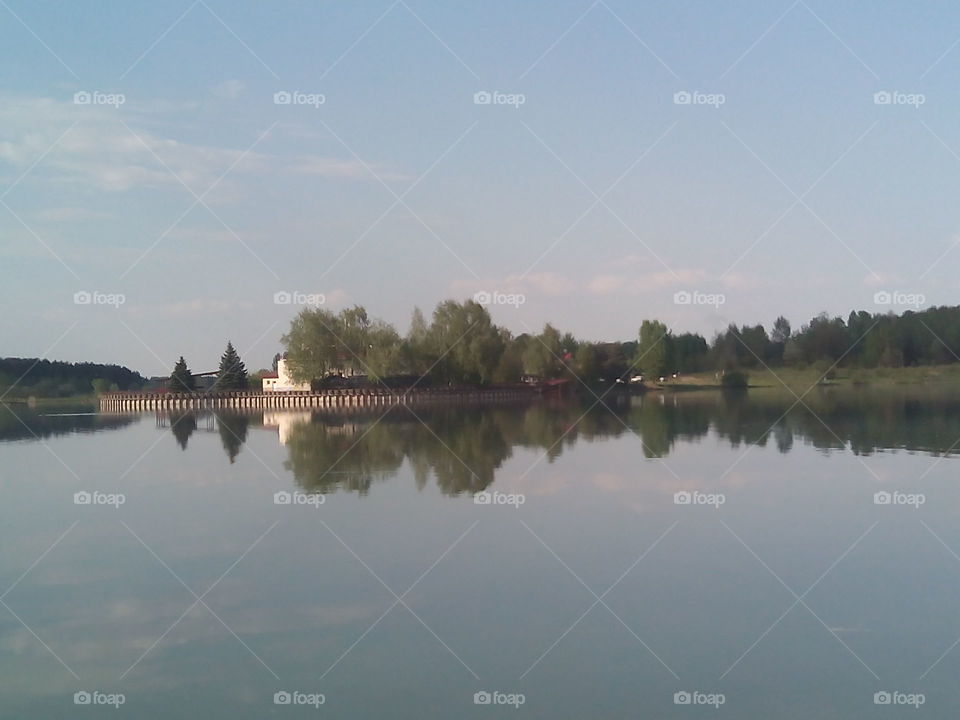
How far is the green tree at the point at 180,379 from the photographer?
74.1m

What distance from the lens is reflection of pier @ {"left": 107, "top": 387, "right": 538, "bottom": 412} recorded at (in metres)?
65.8

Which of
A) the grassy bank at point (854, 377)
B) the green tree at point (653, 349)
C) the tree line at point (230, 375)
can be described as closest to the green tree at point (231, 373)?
the tree line at point (230, 375)

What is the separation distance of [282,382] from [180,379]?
314 inches

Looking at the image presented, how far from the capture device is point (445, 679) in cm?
789

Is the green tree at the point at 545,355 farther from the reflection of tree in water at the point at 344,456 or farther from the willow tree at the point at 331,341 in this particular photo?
the reflection of tree in water at the point at 344,456

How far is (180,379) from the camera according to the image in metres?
74.2

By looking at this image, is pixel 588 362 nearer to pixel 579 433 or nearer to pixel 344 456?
pixel 579 433

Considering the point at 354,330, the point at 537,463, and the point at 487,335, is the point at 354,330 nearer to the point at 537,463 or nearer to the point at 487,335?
the point at 487,335

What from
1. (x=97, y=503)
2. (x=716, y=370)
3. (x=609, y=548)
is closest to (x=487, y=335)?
(x=716, y=370)

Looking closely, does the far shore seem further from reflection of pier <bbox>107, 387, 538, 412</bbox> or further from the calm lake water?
the calm lake water

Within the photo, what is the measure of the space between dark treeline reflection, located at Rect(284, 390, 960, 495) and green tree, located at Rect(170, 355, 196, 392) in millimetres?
36378

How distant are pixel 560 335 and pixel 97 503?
57.8 meters

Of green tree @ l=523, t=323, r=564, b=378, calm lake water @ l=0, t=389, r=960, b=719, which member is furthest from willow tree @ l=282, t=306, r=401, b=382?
calm lake water @ l=0, t=389, r=960, b=719

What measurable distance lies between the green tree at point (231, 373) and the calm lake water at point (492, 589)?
5991 cm
